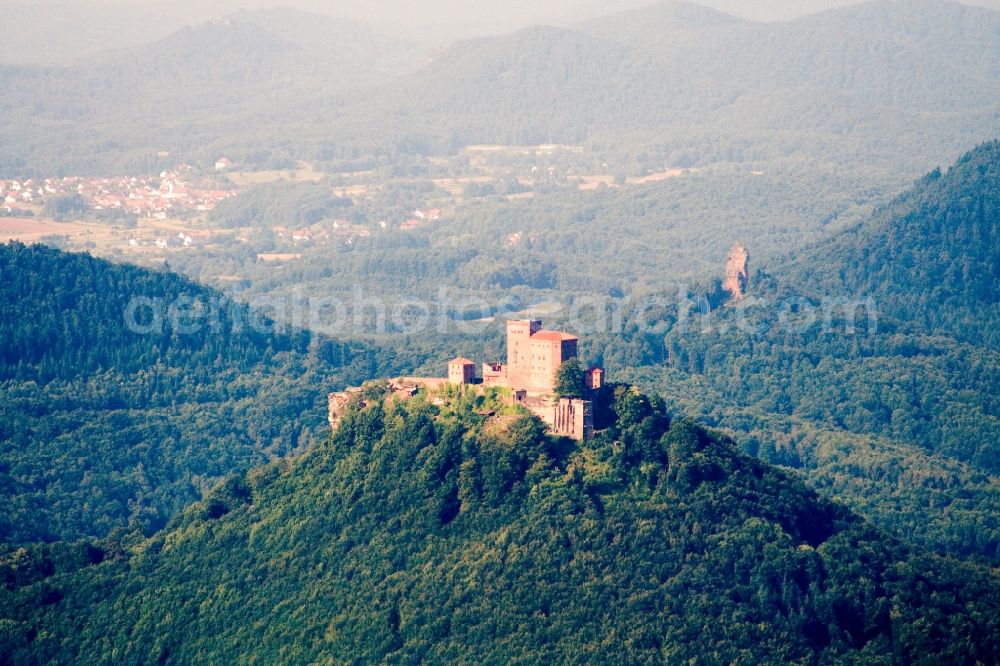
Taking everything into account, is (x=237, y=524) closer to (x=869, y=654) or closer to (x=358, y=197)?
(x=869, y=654)

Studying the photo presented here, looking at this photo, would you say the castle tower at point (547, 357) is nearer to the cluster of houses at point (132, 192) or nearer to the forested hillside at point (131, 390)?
the forested hillside at point (131, 390)

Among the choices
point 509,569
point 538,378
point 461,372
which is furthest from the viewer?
point 461,372

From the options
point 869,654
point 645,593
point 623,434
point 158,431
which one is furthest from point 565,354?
point 158,431

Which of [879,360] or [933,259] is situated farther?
[933,259]

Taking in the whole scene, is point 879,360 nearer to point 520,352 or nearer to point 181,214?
point 520,352

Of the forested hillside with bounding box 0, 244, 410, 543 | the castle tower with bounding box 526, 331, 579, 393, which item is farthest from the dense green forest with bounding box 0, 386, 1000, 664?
the forested hillside with bounding box 0, 244, 410, 543

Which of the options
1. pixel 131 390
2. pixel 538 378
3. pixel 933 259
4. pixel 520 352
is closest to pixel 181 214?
pixel 933 259

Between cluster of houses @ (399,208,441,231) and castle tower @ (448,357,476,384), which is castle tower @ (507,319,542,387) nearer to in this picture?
castle tower @ (448,357,476,384)
